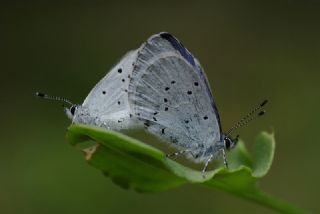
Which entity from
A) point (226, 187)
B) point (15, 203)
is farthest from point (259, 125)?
point (226, 187)

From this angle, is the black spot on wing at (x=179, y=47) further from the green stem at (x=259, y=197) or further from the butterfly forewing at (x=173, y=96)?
the green stem at (x=259, y=197)

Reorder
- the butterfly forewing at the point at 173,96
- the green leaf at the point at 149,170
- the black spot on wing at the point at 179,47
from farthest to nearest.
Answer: the butterfly forewing at the point at 173,96 → the black spot on wing at the point at 179,47 → the green leaf at the point at 149,170

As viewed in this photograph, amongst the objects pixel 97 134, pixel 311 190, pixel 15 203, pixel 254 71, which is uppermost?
pixel 97 134

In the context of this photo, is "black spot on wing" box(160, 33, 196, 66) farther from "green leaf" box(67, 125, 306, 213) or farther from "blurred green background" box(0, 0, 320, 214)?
"blurred green background" box(0, 0, 320, 214)

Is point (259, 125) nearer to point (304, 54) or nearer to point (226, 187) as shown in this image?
point (304, 54)

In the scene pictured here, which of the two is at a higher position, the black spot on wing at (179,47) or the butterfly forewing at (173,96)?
the black spot on wing at (179,47)

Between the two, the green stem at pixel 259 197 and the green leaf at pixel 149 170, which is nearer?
the green leaf at pixel 149 170

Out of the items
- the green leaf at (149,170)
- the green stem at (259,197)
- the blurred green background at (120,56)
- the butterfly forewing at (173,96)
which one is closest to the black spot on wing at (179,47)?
the butterfly forewing at (173,96)
